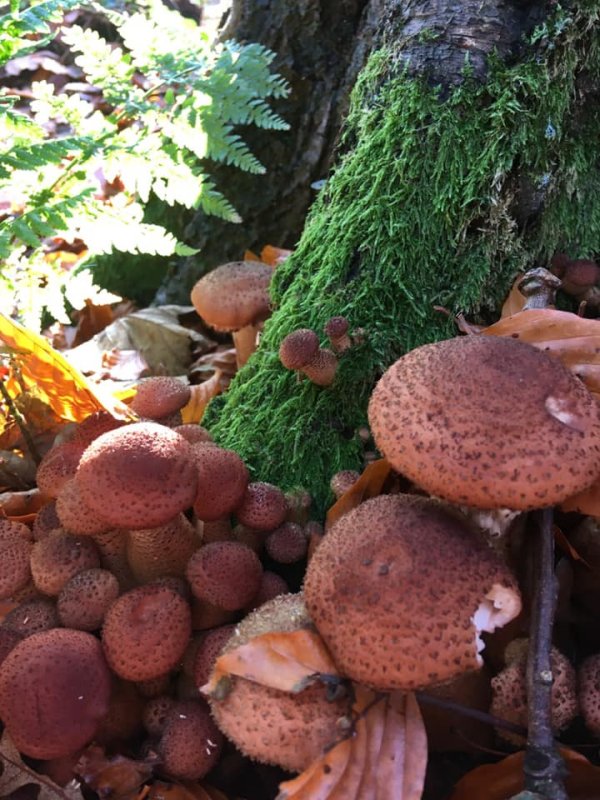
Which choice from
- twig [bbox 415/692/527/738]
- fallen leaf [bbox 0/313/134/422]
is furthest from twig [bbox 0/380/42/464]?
twig [bbox 415/692/527/738]

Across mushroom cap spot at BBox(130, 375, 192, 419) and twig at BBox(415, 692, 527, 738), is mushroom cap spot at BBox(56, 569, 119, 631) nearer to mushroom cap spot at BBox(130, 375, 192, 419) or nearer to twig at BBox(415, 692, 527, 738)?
mushroom cap spot at BBox(130, 375, 192, 419)

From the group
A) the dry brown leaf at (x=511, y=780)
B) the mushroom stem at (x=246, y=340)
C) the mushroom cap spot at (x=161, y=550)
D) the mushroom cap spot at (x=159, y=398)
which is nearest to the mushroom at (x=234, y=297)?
the mushroom stem at (x=246, y=340)

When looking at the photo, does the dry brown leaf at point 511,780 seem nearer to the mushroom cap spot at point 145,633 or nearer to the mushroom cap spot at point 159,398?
the mushroom cap spot at point 145,633

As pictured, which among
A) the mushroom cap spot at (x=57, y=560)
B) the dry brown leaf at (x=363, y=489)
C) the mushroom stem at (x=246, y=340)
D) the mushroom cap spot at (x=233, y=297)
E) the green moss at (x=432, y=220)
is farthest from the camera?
the mushroom stem at (x=246, y=340)

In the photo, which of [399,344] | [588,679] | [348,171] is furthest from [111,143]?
[588,679]

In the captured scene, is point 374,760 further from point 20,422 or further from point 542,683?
point 20,422

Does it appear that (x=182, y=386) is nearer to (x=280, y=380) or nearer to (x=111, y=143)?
(x=280, y=380)
